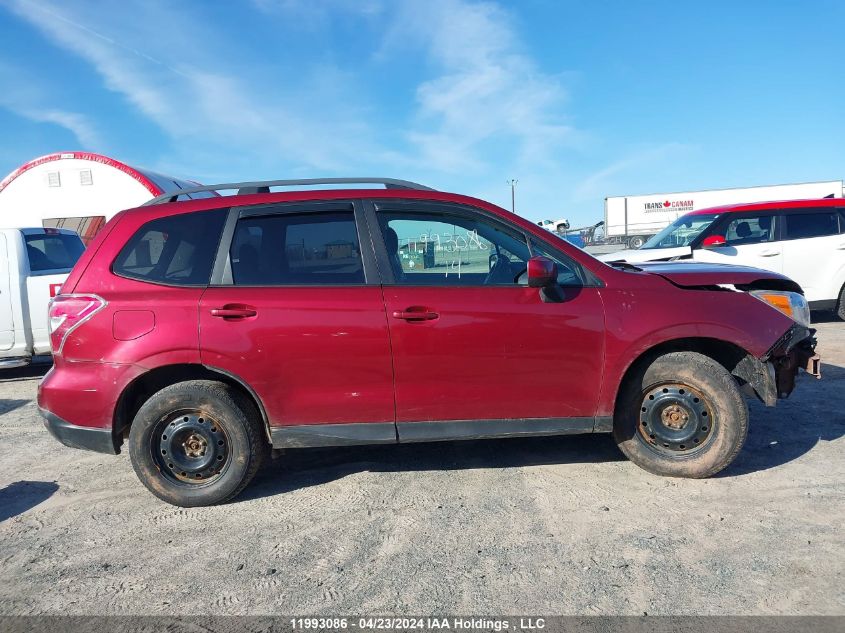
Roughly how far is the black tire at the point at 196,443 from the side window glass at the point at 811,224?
8.43 metres

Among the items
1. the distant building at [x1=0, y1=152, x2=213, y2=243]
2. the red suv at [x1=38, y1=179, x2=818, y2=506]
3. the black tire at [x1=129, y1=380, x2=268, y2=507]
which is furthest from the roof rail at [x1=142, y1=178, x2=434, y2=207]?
the distant building at [x1=0, y1=152, x2=213, y2=243]

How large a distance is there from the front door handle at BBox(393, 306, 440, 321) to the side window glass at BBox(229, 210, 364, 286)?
335 millimetres

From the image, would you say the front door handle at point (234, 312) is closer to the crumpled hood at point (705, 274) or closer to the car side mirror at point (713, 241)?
the crumpled hood at point (705, 274)

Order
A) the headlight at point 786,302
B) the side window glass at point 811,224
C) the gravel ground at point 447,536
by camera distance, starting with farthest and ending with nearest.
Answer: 1. the side window glass at point 811,224
2. the headlight at point 786,302
3. the gravel ground at point 447,536

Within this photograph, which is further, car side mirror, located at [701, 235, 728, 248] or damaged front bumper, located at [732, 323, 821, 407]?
car side mirror, located at [701, 235, 728, 248]

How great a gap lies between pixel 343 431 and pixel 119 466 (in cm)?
202

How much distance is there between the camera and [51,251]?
7176 millimetres

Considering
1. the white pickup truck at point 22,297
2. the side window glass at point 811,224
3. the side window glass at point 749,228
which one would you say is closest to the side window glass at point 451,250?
the white pickup truck at point 22,297

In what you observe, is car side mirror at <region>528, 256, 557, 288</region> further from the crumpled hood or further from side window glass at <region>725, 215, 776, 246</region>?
side window glass at <region>725, 215, 776, 246</region>

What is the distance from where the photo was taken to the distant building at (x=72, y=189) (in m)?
14.8

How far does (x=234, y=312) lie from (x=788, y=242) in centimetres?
837

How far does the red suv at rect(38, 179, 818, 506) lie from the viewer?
319 centimetres

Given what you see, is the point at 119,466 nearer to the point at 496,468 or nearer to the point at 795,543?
the point at 496,468

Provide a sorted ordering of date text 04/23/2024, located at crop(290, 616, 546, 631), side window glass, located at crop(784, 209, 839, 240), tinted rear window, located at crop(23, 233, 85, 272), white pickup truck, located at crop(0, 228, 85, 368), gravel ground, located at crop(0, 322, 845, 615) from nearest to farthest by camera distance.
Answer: date text 04/23/2024, located at crop(290, 616, 546, 631), gravel ground, located at crop(0, 322, 845, 615), white pickup truck, located at crop(0, 228, 85, 368), tinted rear window, located at crop(23, 233, 85, 272), side window glass, located at crop(784, 209, 839, 240)
